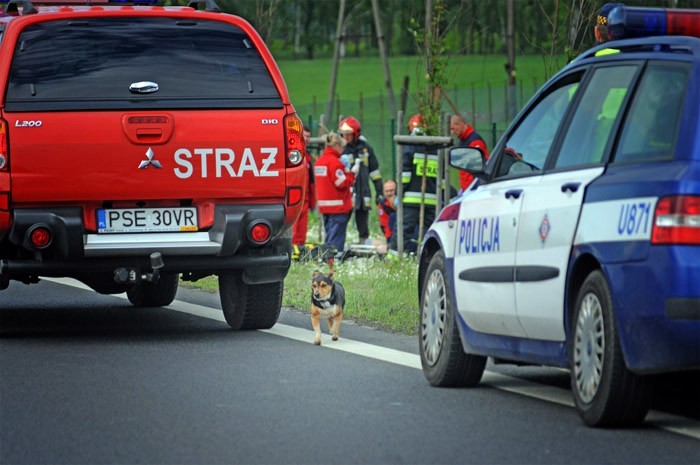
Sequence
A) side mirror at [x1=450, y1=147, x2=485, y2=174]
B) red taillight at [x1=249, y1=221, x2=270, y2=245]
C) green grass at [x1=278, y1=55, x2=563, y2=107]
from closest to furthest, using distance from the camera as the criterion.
A: side mirror at [x1=450, y1=147, x2=485, y2=174], red taillight at [x1=249, y1=221, x2=270, y2=245], green grass at [x1=278, y1=55, x2=563, y2=107]

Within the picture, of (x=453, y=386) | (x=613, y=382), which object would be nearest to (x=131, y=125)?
(x=453, y=386)

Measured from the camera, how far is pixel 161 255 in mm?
10914

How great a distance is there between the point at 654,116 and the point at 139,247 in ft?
14.6

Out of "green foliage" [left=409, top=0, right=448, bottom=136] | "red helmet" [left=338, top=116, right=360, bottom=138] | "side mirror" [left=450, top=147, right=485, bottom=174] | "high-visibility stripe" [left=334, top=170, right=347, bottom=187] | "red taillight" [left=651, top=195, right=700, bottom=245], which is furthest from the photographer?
"red helmet" [left=338, top=116, right=360, bottom=138]

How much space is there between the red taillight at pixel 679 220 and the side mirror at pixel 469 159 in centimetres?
191

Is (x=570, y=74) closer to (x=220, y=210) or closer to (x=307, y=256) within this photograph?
(x=220, y=210)

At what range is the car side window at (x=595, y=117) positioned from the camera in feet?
24.7

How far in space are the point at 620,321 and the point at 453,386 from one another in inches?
76.8

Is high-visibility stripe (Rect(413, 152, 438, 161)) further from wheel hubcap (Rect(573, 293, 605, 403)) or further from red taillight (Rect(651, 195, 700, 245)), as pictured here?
red taillight (Rect(651, 195, 700, 245))

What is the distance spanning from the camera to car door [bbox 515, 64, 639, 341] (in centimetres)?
752

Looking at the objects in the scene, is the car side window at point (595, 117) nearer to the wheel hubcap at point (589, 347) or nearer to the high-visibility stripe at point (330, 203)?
the wheel hubcap at point (589, 347)

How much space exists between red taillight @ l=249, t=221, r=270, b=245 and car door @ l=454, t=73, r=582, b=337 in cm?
244

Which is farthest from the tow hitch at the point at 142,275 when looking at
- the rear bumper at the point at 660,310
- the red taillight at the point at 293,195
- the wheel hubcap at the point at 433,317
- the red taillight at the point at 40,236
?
the rear bumper at the point at 660,310

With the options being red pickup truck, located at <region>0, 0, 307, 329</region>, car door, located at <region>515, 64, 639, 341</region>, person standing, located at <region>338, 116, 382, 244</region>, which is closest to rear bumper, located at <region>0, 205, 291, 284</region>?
red pickup truck, located at <region>0, 0, 307, 329</region>
